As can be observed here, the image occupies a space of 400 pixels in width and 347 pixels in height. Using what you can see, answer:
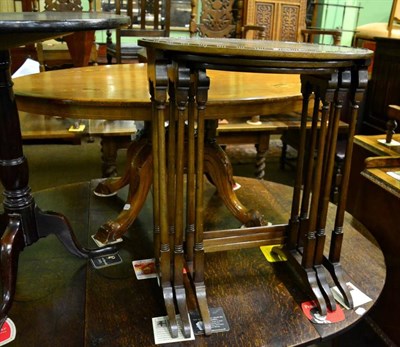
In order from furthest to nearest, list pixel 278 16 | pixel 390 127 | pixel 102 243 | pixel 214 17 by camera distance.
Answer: pixel 278 16
pixel 214 17
pixel 390 127
pixel 102 243

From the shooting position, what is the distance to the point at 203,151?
971mm

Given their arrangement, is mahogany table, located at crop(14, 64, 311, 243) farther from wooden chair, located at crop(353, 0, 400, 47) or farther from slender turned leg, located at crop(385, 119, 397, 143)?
wooden chair, located at crop(353, 0, 400, 47)

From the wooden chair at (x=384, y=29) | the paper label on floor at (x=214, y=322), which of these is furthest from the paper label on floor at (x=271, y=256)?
the wooden chair at (x=384, y=29)

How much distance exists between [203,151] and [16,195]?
56cm

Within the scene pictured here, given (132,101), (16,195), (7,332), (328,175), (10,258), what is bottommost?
(7,332)

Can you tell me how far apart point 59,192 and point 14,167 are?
60 centimetres

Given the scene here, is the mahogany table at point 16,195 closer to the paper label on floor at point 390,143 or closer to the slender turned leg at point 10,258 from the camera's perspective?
the slender turned leg at point 10,258

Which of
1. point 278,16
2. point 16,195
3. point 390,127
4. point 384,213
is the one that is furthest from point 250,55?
point 278,16

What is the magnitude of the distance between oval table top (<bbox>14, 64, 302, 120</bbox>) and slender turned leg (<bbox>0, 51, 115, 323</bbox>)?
8cm

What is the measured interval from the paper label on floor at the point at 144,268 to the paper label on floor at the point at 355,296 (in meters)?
0.49

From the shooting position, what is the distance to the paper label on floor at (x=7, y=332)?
0.96m

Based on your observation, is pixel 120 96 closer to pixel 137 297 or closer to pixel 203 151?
pixel 203 151

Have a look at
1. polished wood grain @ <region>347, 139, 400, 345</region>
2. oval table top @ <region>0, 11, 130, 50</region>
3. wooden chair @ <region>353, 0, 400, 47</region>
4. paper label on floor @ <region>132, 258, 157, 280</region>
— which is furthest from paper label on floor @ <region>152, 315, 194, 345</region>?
wooden chair @ <region>353, 0, 400, 47</region>

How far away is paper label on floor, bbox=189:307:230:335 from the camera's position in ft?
3.23
